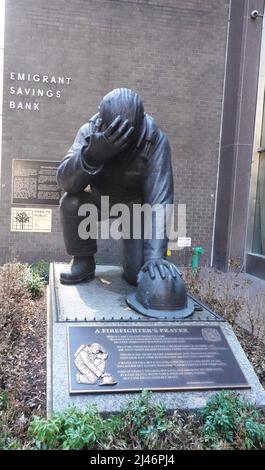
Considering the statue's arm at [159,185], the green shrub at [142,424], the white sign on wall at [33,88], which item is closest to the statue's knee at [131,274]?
the statue's arm at [159,185]

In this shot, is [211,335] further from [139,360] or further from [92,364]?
[92,364]

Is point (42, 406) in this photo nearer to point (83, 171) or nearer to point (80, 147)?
point (83, 171)

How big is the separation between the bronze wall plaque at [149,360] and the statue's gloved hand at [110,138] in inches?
49.8

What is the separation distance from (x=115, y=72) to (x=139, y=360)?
759cm

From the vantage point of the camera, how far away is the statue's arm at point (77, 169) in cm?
337

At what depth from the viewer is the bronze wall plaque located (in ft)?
8.87

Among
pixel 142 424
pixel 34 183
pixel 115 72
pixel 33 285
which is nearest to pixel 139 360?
pixel 142 424

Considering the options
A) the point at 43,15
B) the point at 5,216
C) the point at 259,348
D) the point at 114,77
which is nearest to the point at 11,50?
the point at 43,15

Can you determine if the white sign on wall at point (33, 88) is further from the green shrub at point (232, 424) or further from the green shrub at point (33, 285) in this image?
the green shrub at point (232, 424)

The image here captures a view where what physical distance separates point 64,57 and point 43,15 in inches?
35.2

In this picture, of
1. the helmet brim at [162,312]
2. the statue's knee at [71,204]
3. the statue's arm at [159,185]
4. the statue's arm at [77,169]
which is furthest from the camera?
the statue's knee at [71,204]

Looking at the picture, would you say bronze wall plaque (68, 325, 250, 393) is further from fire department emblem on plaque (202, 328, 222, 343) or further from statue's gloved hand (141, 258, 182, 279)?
statue's gloved hand (141, 258, 182, 279)

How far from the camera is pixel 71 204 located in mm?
3926

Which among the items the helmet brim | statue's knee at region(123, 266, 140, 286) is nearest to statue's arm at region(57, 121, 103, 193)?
statue's knee at region(123, 266, 140, 286)
